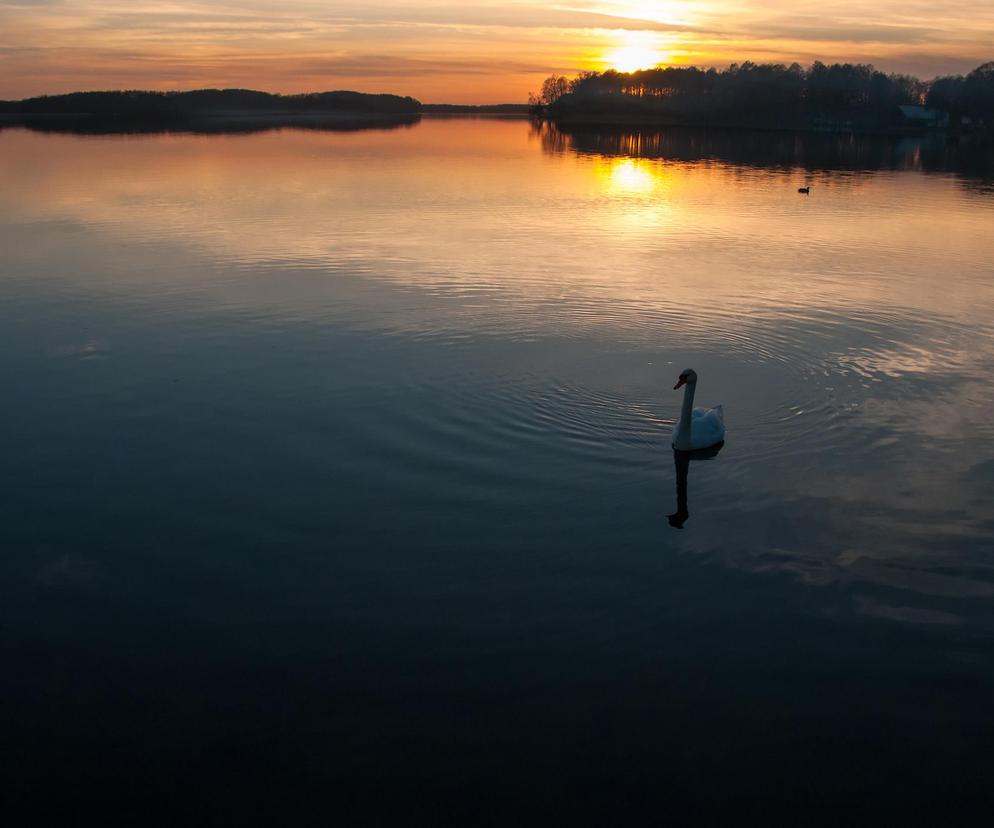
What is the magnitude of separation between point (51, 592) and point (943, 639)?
12329 millimetres

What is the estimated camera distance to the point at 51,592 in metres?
13.0

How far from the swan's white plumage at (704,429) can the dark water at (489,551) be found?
0.39 meters

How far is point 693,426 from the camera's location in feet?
56.8

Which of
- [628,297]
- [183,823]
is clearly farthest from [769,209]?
[183,823]

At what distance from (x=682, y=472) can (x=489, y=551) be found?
4.58m

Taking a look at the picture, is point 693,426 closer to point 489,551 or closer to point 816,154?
point 489,551

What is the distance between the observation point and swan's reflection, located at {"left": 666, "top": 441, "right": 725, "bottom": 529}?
15336 mm

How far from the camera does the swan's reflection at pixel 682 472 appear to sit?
15.3m

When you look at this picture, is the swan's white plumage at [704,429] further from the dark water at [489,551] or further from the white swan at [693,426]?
the dark water at [489,551]

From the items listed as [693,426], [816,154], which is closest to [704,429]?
[693,426]

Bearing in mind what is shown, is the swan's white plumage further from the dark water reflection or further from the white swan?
the dark water reflection

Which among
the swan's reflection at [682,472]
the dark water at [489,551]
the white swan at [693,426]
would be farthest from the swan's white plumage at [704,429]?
the dark water at [489,551]

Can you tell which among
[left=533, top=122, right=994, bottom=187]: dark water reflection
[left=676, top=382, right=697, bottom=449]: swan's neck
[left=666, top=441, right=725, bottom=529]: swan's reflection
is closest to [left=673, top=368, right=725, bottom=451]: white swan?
[left=676, top=382, right=697, bottom=449]: swan's neck

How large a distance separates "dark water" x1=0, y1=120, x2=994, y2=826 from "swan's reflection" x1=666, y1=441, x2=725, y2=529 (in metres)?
0.17
